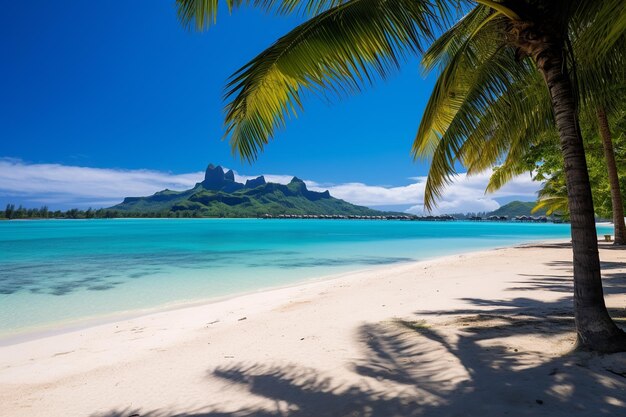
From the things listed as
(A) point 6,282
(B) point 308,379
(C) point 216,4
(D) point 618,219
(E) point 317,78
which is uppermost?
(C) point 216,4

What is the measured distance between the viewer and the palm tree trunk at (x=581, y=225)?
3.08 metres

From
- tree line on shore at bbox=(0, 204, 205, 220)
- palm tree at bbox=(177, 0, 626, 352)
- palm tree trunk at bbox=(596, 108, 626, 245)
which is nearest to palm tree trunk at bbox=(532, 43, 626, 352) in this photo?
palm tree at bbox=(177, 0, 626, 352)

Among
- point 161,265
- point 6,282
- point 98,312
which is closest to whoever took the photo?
point 98,312

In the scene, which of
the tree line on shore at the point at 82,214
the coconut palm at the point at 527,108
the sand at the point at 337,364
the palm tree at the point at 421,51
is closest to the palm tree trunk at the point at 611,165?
the coconut palm at the point at 527,108

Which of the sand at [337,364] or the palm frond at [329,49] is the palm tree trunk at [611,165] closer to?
the sand at [337,364]

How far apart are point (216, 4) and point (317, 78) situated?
1.29 metres

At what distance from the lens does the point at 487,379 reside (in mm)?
2777

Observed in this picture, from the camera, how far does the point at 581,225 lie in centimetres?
310

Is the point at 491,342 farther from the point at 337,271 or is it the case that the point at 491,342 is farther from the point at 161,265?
the point at 161,265

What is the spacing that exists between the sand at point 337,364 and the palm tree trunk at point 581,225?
24 cm

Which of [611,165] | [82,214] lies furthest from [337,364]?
[82,214]

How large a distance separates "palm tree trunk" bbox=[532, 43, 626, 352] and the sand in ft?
0.79

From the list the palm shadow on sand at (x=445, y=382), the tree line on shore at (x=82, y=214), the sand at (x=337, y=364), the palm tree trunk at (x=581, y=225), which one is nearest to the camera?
the palm shadow on sand at (x=445, y=382)

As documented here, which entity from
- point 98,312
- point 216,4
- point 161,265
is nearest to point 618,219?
point 216,4
